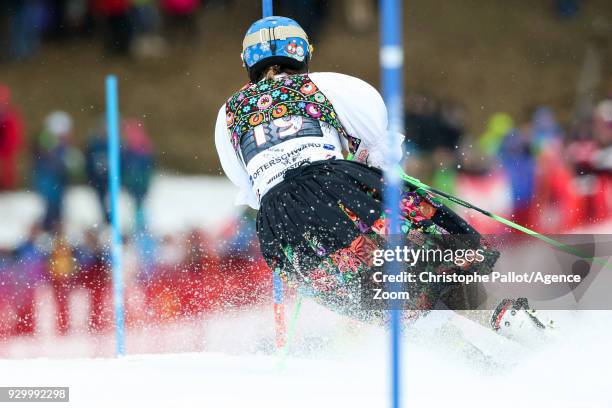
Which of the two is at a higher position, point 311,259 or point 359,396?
point 311,259

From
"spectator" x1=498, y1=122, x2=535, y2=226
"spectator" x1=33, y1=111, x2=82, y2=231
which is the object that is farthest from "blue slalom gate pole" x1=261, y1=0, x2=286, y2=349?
"spectator" x1=33, y1=111, x2=82, y2=231

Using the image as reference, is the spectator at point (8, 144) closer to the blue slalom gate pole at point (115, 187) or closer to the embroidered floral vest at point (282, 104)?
the blue slalom gate pole at point (115, 187)

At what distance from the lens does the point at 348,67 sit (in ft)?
52.6

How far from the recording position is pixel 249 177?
4.94 meters

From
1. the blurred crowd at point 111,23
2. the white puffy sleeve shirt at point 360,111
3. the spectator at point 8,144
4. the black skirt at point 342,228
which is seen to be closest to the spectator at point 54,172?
the spectator at point 8,144

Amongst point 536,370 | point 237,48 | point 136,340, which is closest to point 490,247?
point 536,370

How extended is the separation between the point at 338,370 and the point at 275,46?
1.52 metres

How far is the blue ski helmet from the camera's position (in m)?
4.73

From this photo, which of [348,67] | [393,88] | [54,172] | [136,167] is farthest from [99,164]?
[393,88]

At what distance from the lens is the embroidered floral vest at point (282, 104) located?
4.61 metres

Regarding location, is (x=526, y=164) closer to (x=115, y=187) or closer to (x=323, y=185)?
(x=115, y=187)

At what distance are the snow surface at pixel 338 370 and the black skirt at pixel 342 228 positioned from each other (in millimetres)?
322

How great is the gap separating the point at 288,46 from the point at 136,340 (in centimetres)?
256

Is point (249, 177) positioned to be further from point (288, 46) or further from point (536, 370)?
point (536, 370)
